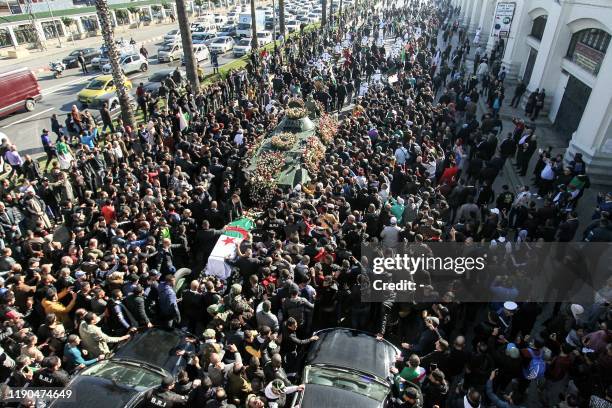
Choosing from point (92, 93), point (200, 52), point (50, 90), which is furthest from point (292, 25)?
point (92, 93)

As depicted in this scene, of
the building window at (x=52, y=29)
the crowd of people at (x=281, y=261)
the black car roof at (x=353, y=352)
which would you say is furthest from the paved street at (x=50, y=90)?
the black car roof at (x=353, y=352)

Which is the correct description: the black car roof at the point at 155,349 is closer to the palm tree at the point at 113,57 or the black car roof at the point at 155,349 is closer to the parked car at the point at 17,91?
the palm tree at the point at 113,57

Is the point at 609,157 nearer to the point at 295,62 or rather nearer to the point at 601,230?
the point at 601,230

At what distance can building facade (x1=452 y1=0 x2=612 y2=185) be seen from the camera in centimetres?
1308

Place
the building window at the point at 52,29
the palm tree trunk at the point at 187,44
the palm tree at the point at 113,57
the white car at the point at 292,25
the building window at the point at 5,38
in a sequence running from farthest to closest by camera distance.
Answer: the white car at the point at 292,25, the building window at the point at 52,29, the building window at the point at 5,38, the palm tree trunk at the point at 187,44, the palm tree at the point at 113,57

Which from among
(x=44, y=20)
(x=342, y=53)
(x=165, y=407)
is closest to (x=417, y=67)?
(x=342, y=53)

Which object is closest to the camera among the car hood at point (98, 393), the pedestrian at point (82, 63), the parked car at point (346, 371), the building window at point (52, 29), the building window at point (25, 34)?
the car hood at point (98, 393)

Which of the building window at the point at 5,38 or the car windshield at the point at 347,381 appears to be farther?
the building window at the point at 5,38

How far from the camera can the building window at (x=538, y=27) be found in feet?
68.5

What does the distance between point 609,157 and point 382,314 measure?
10364mm

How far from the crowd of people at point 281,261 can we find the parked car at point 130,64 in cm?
1311

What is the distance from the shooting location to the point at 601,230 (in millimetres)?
8578

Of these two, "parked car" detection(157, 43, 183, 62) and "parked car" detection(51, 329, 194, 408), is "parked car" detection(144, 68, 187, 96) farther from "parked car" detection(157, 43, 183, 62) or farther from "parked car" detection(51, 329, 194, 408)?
Answer: "parked car" detection(51, 329, 194, 408)

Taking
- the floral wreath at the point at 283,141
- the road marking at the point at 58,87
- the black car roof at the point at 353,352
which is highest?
the floral wreath at the point at 283,141
